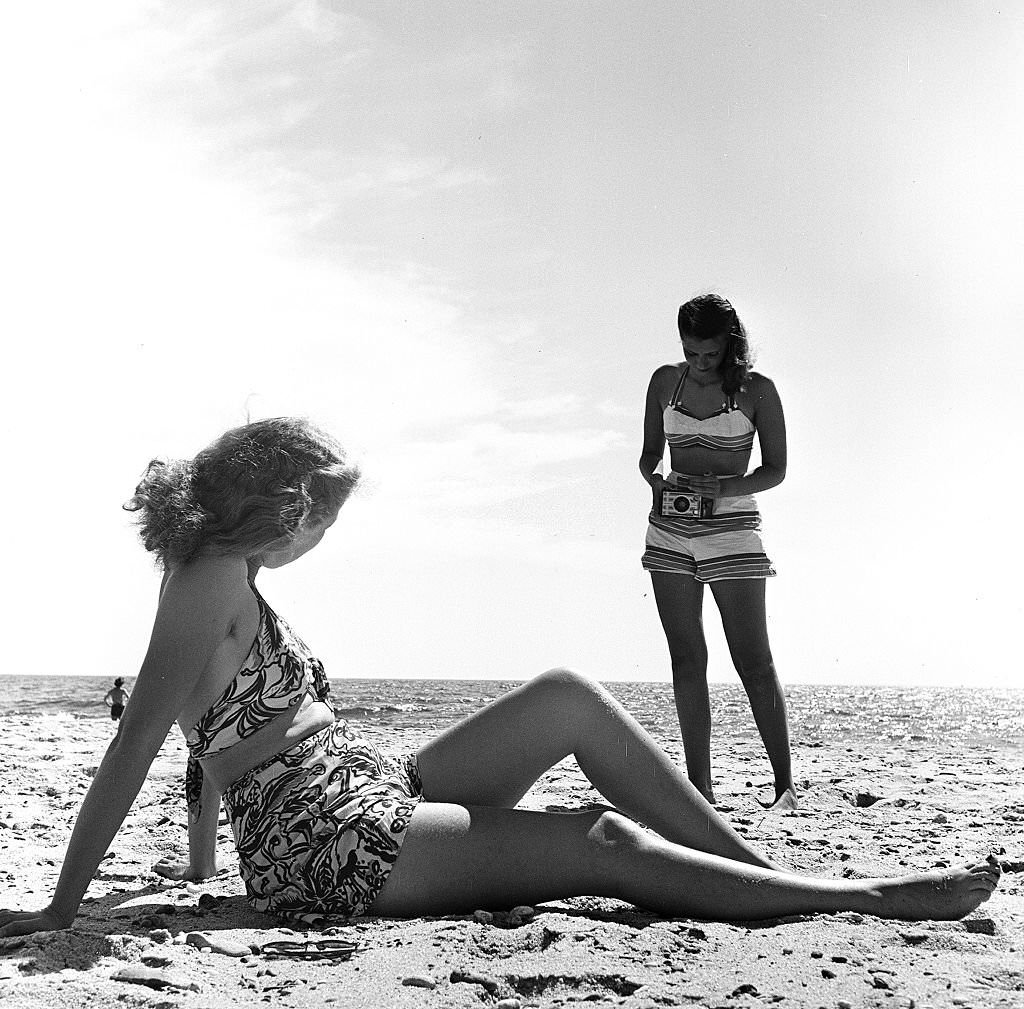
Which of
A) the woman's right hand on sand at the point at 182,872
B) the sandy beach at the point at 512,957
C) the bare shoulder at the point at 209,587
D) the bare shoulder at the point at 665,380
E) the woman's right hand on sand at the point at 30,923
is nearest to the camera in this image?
the sandy beach at the point at 512,957

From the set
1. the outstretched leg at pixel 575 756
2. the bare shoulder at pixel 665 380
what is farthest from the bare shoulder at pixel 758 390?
the outstretched leg at pixel 575 756

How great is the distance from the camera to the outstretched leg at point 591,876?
244cm

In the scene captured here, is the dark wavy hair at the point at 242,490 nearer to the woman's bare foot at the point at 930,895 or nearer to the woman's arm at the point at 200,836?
the woman's arm at the point at 200,836

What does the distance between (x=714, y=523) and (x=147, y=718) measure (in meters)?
2.64

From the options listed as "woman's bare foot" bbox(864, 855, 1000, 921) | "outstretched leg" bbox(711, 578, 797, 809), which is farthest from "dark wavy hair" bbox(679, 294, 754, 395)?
"woman's bare foot" bbox(864, 855, 1000, 921)

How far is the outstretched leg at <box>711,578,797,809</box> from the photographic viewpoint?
14.1ft

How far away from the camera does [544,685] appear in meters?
2.75

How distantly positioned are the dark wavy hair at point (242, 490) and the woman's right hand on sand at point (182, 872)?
1.20 m

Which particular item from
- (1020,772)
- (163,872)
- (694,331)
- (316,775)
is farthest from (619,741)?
(1020,772)

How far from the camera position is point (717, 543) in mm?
4312

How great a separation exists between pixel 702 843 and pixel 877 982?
2.05ft

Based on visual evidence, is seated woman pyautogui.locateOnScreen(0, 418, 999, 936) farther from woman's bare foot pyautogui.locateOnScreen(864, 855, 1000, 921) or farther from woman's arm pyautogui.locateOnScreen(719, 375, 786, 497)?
woman's arm pyautogui.locateOnScreen(719, 375, 786, 497)

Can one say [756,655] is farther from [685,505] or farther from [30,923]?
[30,923]

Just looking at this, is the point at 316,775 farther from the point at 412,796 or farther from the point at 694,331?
the point at 694,331
